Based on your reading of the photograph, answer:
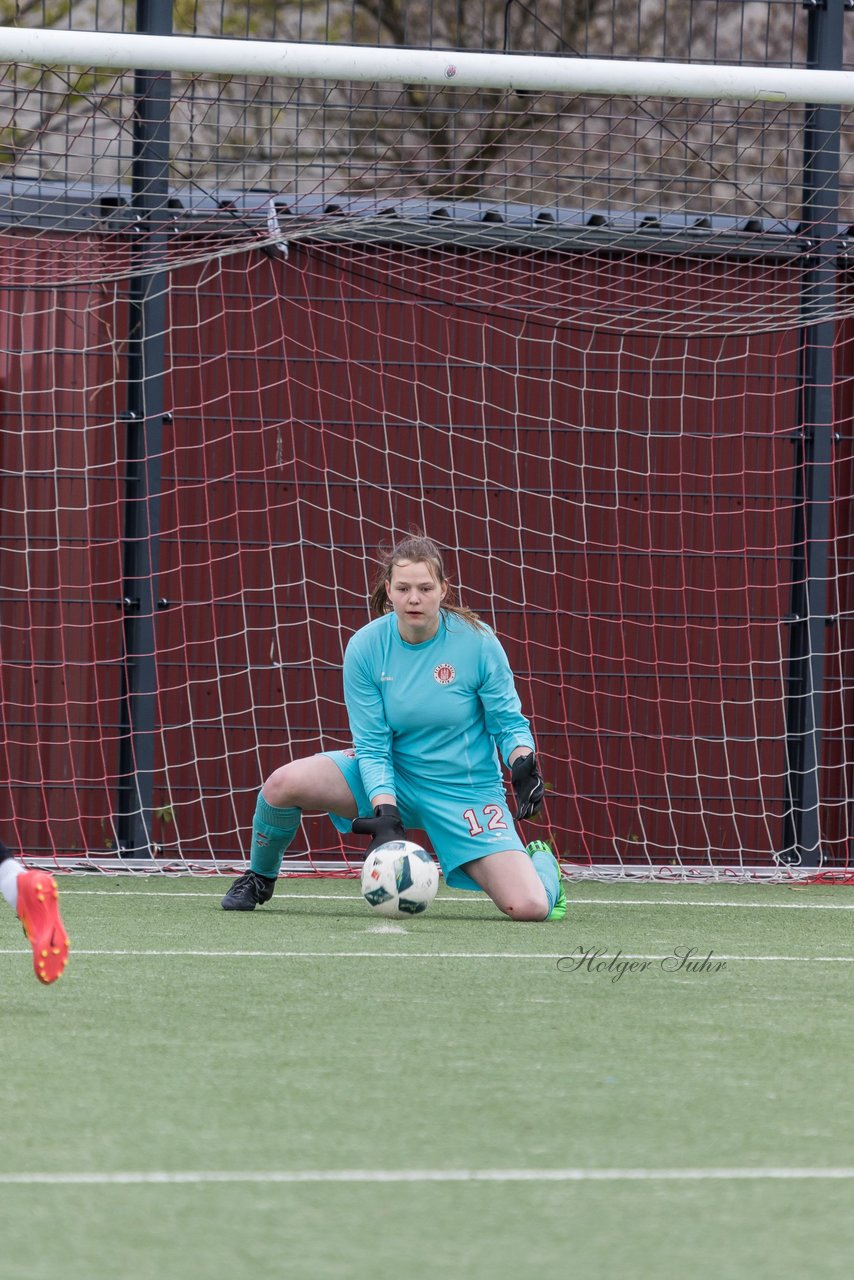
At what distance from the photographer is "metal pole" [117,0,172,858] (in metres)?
8.64

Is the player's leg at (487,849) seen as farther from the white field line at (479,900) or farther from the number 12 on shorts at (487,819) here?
the white field line at (479,900)

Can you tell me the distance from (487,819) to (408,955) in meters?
0.92

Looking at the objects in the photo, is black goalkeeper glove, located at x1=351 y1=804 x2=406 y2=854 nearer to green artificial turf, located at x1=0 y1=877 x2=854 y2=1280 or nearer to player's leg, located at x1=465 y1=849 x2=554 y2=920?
green artificial turf, located at x1=0 y1=877 x2=854 y2=1280

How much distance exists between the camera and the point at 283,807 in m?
6.63

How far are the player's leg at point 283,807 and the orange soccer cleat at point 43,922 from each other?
2250mm

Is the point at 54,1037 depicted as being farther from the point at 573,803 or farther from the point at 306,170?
the point at 306,170

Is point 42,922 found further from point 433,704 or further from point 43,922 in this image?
point 433,704

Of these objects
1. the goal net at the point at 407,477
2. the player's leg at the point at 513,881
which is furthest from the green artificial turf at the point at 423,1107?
the goal net at the point at 407,477

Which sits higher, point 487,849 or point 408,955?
point 487,849

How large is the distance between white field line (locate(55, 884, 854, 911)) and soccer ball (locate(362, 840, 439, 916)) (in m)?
1.32

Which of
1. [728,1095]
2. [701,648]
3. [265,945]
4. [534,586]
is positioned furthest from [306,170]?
[728,1095]

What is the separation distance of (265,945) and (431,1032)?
1584mm

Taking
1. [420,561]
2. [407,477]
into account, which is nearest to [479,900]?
[420,561]

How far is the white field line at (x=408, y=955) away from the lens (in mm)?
5570
